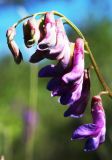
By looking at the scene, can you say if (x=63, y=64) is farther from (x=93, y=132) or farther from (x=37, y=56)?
(x=93, y=132)

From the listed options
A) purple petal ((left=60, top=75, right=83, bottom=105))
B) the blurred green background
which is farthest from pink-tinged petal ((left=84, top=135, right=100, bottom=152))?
the blurred green background

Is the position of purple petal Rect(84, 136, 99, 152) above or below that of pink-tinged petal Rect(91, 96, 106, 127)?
below

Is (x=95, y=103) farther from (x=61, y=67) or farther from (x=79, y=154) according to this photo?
(x=79, y=154)

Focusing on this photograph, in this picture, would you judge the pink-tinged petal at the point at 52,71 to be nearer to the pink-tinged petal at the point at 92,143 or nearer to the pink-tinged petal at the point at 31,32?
the pink-tinged petal at the point at 31,32

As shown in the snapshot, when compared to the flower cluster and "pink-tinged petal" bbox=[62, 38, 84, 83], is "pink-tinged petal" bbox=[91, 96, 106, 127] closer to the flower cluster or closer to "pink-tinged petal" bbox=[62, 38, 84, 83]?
the flower cluster

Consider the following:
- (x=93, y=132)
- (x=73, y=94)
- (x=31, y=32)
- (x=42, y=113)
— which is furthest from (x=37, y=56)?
(x=42, y=113)

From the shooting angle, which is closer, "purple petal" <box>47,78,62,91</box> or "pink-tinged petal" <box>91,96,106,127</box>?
"purple petal" <box>47,78,62,91</box>

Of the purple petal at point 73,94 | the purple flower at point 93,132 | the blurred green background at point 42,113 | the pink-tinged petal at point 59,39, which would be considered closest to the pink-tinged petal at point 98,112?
the purple flower at point 93,132
